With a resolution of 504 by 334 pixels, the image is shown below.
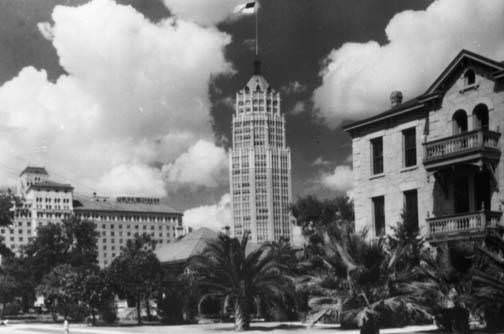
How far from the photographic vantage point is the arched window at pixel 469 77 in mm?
34675

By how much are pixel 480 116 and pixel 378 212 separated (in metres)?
8.49

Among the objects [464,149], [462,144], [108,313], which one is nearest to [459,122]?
[462,144]

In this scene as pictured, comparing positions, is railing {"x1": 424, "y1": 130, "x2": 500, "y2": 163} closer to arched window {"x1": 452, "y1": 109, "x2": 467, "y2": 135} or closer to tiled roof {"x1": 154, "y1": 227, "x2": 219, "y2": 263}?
arched window {"x1": 452, "y1": 109, "x2": 467, "y2": 135}

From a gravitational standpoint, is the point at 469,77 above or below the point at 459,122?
above

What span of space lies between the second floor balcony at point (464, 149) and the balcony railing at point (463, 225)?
103 inches

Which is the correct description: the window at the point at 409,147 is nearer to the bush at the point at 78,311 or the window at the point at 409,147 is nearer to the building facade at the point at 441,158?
the building facade at the point at 441,158

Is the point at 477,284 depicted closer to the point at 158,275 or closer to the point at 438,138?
the point at 438,138

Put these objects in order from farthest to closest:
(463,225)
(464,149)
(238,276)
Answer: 1. (238,276)
2. (464,149)
3. (463,225)

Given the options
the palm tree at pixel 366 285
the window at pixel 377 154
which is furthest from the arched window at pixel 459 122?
the palm tree at pixel 366 285

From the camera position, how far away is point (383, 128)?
39.7 meters

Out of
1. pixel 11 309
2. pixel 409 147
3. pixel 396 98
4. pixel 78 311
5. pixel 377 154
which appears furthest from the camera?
pixel 11 309

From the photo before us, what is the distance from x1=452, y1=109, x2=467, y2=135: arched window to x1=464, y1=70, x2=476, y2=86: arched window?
5.01 feet

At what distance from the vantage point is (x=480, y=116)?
3453 cm

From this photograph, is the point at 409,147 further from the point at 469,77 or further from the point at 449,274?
the point at 449,274
